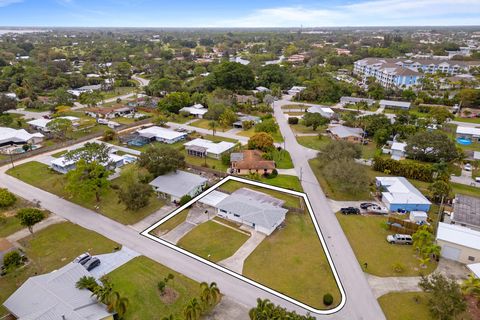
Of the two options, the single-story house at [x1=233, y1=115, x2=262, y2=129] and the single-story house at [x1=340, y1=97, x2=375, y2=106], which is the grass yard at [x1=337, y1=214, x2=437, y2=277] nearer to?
the single-story house at [x1=233, y1=115, x2=262, y2=129]

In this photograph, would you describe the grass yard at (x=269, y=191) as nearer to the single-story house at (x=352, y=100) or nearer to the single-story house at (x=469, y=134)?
the single-story house at (x=469, y=134)

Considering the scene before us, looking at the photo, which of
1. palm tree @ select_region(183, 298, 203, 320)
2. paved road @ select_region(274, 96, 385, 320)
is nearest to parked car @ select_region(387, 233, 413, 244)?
paved road @ select_region(274, 96, 385, 320)

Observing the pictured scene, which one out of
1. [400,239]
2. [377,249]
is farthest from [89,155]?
[400,239]

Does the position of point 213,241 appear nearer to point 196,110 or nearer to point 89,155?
point 89,155

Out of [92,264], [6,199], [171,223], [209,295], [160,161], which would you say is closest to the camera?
[209,295]

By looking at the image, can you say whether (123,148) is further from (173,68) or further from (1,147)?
(173,68)

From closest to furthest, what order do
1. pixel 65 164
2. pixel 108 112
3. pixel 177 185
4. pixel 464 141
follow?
pixel 177 185, pixel 65 164, pixel 464 141, pixel 108 112

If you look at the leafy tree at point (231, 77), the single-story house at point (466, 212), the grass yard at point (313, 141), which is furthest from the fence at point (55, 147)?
the single-story house at point (466, 212)
